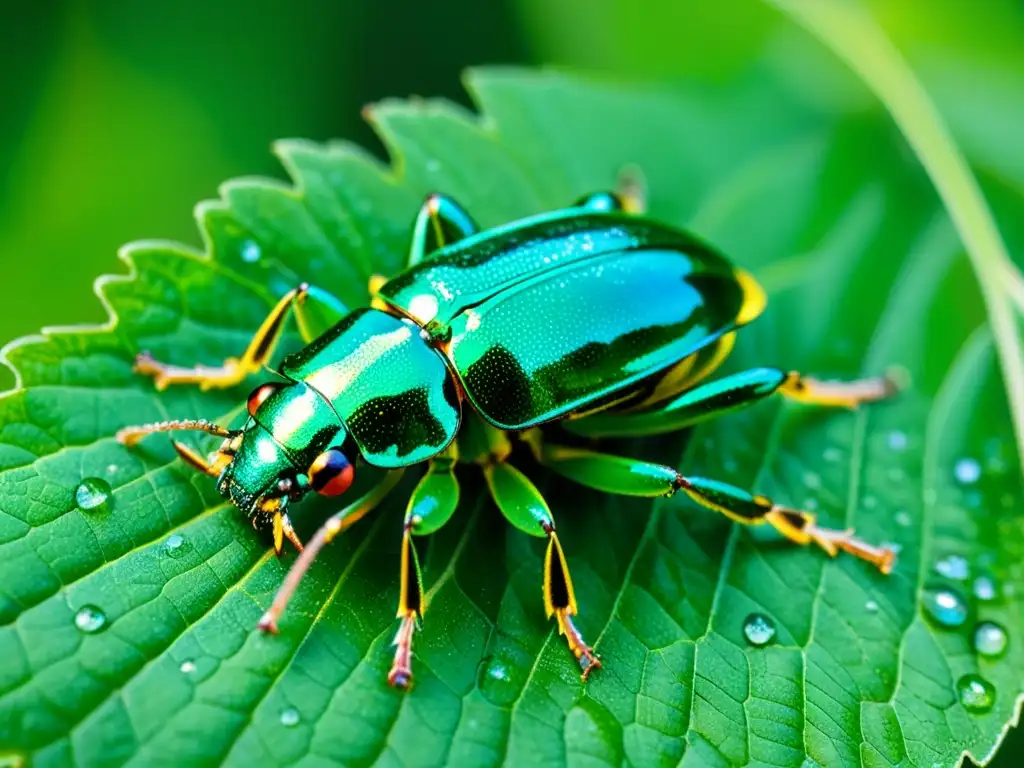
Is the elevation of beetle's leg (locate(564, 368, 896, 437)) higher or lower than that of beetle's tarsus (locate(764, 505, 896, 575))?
higher

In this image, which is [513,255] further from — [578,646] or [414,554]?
[578,646]

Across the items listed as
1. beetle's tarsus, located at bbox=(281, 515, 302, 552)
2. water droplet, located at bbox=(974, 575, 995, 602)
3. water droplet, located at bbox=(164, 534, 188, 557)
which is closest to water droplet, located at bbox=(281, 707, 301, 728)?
beetle's tarsus, located at bbox=(281, 515, 302, 552)

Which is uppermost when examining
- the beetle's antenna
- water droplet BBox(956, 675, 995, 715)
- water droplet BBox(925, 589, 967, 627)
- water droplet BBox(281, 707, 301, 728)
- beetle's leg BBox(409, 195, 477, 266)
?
beetle's leg BBox(409, 195, 477, 266)

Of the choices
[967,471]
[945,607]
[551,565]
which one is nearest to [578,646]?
[551,565]

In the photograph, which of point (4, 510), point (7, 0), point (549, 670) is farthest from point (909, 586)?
point (7, 0)

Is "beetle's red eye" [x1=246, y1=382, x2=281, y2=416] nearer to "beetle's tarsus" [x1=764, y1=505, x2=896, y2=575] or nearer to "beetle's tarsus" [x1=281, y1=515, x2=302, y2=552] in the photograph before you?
"beetle's tarsus" [x1=281, y1=515, x2=302, y2=552]

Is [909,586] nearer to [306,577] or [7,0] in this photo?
[306,577]

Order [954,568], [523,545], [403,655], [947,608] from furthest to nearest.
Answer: [954,568] < [947,608] < [523,545] < [403,655]
